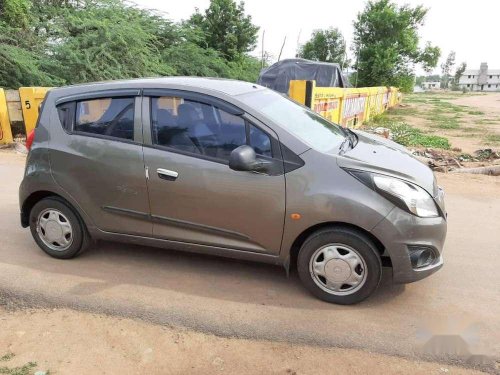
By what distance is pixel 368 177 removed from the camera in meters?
3.17

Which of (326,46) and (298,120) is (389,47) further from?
(298,120)

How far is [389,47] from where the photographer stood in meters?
40.2

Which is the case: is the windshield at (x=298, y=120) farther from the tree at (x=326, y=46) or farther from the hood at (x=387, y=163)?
the tree at (x=326, y=46)

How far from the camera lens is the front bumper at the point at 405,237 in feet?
10.2

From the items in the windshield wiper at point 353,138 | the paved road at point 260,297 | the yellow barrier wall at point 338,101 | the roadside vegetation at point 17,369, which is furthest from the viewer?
the yellow barrier wall at point 338,101

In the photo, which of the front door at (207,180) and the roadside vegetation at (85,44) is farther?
the roadside vegetation at (85,44)

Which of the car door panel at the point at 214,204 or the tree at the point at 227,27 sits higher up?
the tree at the point at 227,27

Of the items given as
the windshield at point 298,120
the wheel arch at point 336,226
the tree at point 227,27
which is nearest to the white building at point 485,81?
the tree at point 227,27

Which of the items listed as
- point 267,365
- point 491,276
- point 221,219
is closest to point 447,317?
point 491,276

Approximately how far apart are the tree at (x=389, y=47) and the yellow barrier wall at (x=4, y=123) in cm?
3524

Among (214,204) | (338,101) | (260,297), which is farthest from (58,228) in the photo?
(338,101)

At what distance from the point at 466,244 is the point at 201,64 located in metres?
17.6

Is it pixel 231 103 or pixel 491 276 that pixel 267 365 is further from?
pixel 491 276

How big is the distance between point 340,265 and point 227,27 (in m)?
26.2
